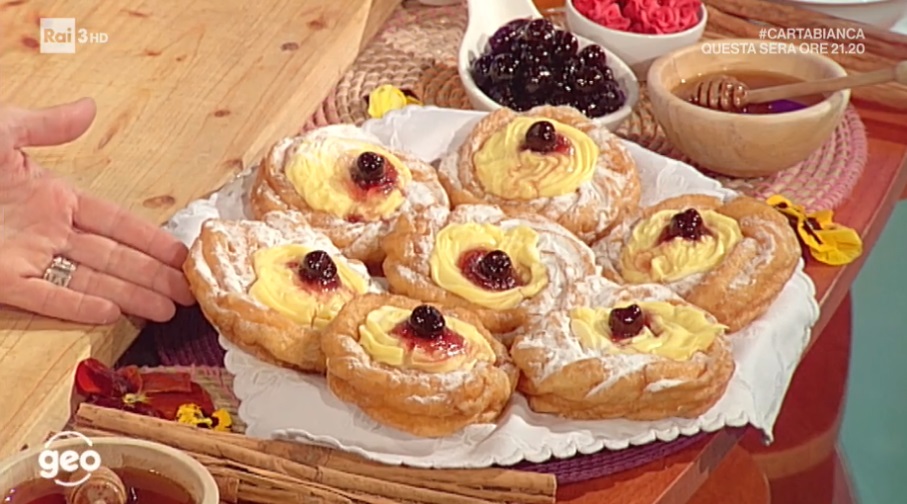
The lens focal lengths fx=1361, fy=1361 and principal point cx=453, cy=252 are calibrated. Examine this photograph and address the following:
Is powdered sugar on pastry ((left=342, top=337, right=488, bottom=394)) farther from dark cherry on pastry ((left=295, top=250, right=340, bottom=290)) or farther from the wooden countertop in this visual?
the wooden countertop

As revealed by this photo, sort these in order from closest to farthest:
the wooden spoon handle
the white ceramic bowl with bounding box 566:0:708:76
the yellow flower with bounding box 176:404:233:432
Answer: the yellow flower with bounding box 176:404:233:432 < the wooden spoon handle < the white ceramic bowl with bounding box 566:0:708:76

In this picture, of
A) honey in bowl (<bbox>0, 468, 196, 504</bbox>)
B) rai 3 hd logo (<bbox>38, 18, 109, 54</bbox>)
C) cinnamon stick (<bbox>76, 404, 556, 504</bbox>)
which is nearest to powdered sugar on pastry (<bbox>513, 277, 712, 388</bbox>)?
cinnamon stick (<bbox>76, 404, 556, 504</bbox>)

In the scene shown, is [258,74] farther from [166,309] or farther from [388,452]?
[388,452]

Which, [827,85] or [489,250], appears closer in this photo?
[489,250]

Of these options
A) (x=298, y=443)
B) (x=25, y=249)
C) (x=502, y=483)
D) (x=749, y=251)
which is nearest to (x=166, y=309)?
(x=25, y=249)

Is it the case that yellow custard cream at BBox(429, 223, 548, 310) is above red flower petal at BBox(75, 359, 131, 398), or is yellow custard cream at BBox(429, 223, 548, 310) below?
above

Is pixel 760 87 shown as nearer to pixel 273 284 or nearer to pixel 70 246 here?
pixel 273 284

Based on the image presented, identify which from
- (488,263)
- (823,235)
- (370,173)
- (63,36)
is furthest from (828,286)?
(63,36)
